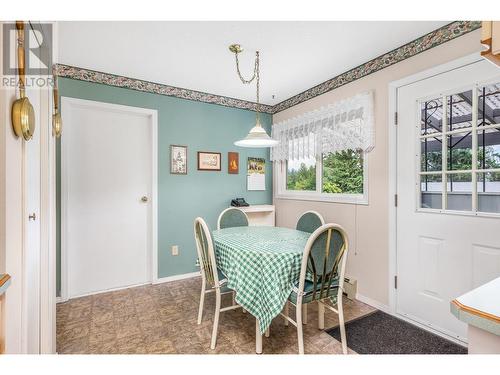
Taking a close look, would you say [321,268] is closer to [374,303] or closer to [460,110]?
[374,303]

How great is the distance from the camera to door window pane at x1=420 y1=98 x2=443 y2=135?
2.07 metres

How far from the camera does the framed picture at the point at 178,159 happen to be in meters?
3.21

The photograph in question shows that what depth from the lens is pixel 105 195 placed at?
114 inches

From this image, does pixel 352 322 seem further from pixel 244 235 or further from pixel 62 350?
pixel 62 350

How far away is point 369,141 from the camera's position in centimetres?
253

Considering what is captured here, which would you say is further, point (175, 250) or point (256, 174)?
point (256, 174)

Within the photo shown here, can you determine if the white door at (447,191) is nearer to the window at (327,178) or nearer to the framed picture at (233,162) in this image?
the window at (327,178)

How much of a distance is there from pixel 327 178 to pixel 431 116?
1261mm

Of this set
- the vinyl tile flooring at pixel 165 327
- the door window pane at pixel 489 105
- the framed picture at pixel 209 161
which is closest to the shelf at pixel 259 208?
the framed picture at pixel 209 161

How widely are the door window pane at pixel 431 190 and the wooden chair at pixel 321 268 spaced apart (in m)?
0.96

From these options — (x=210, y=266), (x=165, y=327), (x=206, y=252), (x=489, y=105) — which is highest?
(x=489, y=105)

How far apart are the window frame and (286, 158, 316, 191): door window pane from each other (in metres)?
0.06

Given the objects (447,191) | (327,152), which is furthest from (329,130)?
(447,191)

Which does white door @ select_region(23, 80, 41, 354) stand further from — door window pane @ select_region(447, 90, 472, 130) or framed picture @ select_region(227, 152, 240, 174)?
door window pane @ select_region(447, 90, 472, 130)
